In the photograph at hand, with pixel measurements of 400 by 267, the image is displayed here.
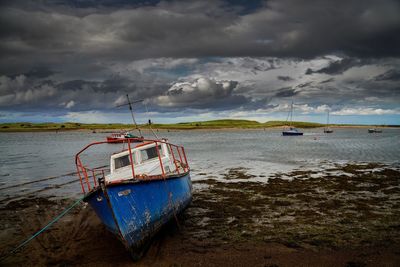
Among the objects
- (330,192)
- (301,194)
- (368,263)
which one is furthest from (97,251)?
(330,192)

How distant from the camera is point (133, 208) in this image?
9602 millimetres

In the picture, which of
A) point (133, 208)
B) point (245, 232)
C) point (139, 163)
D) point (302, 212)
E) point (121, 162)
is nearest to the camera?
point (133, 208)

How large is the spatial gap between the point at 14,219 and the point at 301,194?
50.3 ft

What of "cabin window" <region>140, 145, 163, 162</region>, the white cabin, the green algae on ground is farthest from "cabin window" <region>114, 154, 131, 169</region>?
the green algae on ground

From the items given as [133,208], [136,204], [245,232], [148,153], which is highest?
[148,153]

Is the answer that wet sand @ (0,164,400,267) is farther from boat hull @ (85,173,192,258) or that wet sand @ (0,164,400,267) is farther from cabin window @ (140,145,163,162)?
cabin window @ (140,145,163,162)

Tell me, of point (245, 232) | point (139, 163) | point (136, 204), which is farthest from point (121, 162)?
point (245, 232)

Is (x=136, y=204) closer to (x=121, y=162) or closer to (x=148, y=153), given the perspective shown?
(x=121, y=162)

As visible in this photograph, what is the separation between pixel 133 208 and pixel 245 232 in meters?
4.60

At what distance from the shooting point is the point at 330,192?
18.1 metres

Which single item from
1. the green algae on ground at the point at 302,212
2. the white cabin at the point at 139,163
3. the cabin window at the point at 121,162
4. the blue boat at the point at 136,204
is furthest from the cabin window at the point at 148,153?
the green algae on ground at the point at 302,212

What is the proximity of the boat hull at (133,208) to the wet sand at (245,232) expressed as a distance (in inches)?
27.1

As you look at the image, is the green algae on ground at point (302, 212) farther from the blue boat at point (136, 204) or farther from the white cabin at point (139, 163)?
the white cabin at point (139, 163)

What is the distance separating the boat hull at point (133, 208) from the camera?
9.07 metres
